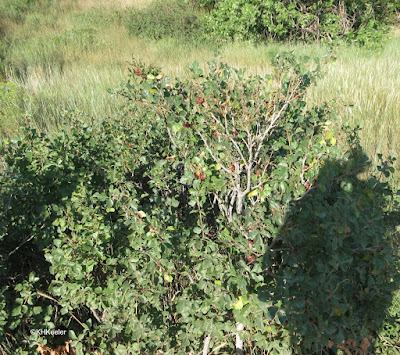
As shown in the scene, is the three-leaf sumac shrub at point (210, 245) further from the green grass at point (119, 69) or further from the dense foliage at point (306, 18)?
the dense foliage at point (306, 18)

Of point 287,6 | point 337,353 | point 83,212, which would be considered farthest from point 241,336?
point 287,6

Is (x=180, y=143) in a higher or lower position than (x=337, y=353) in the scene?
higher

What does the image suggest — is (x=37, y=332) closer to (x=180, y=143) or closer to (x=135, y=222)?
(x=135, y=222)

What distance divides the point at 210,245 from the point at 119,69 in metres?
5.57

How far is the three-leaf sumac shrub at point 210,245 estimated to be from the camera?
1686 mm

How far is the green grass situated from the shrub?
1.65 feet

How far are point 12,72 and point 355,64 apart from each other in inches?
230

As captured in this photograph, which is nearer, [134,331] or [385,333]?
[134,331]

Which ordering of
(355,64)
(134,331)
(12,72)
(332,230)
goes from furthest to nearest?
(12,72)
(355,64)
(134,331)
(332,230)

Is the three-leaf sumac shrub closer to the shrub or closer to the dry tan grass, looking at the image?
the shrub

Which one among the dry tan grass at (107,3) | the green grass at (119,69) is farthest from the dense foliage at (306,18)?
the dry tan grass at (107,3)

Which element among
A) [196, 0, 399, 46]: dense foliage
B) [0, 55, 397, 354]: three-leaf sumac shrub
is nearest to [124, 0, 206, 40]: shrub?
[196, 0, 399, 46]: dense foliage

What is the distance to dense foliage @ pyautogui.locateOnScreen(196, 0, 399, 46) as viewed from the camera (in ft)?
28.2

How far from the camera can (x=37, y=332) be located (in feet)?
6.09
